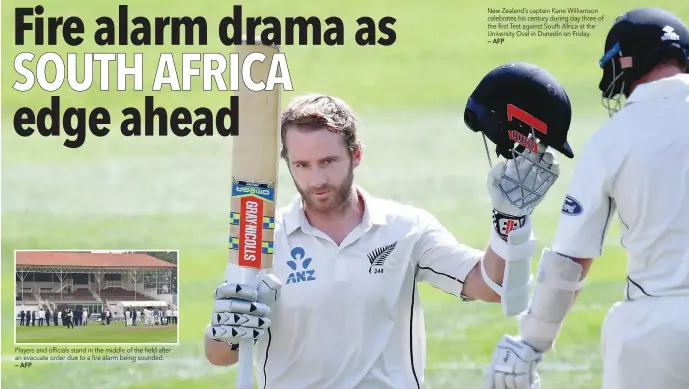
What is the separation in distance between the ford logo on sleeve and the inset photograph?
2080mm

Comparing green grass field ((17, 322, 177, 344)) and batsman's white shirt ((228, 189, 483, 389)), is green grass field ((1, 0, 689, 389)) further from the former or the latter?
batsman's white shirt ((228, 189, 483, 389))

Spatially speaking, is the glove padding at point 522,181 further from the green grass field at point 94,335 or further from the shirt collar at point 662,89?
the green grass field at point 94,335

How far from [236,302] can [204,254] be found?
152 cm

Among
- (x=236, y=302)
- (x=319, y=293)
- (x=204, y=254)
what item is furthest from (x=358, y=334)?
(x=204, y=254)

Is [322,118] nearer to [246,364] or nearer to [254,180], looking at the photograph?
[254,180]

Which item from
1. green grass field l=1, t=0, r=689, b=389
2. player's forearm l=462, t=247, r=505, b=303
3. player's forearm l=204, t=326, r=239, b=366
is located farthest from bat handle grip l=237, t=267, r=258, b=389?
green grass field l=1, t=0, r=689, b=389

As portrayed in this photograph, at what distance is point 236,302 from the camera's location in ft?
9.23

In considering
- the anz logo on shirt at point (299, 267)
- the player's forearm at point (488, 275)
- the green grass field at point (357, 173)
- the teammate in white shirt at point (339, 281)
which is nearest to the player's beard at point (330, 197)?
the teammate in white shirt at point (339, 281)

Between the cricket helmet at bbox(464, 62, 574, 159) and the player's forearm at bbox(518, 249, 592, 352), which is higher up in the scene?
the cricket helmet at bbox(464, 62, 574, 159)

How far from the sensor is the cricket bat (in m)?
2.92

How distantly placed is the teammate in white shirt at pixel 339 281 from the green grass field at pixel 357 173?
1.26m

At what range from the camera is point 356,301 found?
2955 millimetres

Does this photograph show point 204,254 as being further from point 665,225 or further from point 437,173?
point 665,225

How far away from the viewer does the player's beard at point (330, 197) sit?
3.01 meters
